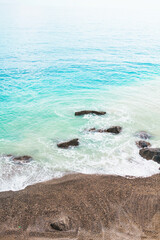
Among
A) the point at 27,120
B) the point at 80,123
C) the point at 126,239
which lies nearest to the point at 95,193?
the point at 126,239

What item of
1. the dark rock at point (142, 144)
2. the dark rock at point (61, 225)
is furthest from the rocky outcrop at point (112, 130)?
the dark rock at point (61, 225)

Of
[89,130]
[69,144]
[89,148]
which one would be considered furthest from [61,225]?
[89,130]

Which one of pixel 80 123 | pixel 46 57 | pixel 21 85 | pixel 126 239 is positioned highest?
pixel 46 57

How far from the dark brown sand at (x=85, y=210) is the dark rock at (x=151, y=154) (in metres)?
1.74

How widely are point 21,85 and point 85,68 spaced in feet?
43.8

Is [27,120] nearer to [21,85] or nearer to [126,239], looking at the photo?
[21,85]

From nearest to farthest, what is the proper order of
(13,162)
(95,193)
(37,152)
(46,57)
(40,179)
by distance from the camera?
(95,193) → (40,179) → (13,162) → (37,152) → (46,57)

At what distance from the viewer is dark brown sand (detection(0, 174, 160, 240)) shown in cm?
1020

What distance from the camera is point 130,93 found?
28.1 metres

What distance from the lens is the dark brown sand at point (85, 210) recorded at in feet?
33.5

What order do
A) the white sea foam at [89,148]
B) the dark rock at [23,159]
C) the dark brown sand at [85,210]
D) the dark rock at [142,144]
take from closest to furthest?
the dark brown sand at [85,210], the white sea foam at [89,148], the dark rock at [23,159], the dark rock at [142,144]

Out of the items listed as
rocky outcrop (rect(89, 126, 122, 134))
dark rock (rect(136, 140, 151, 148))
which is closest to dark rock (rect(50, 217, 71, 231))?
dark rock (rect(136, 140, 151, 148))

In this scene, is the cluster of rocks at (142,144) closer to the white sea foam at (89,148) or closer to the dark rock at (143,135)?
the dark rock at (143,135)

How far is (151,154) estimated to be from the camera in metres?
15.3
